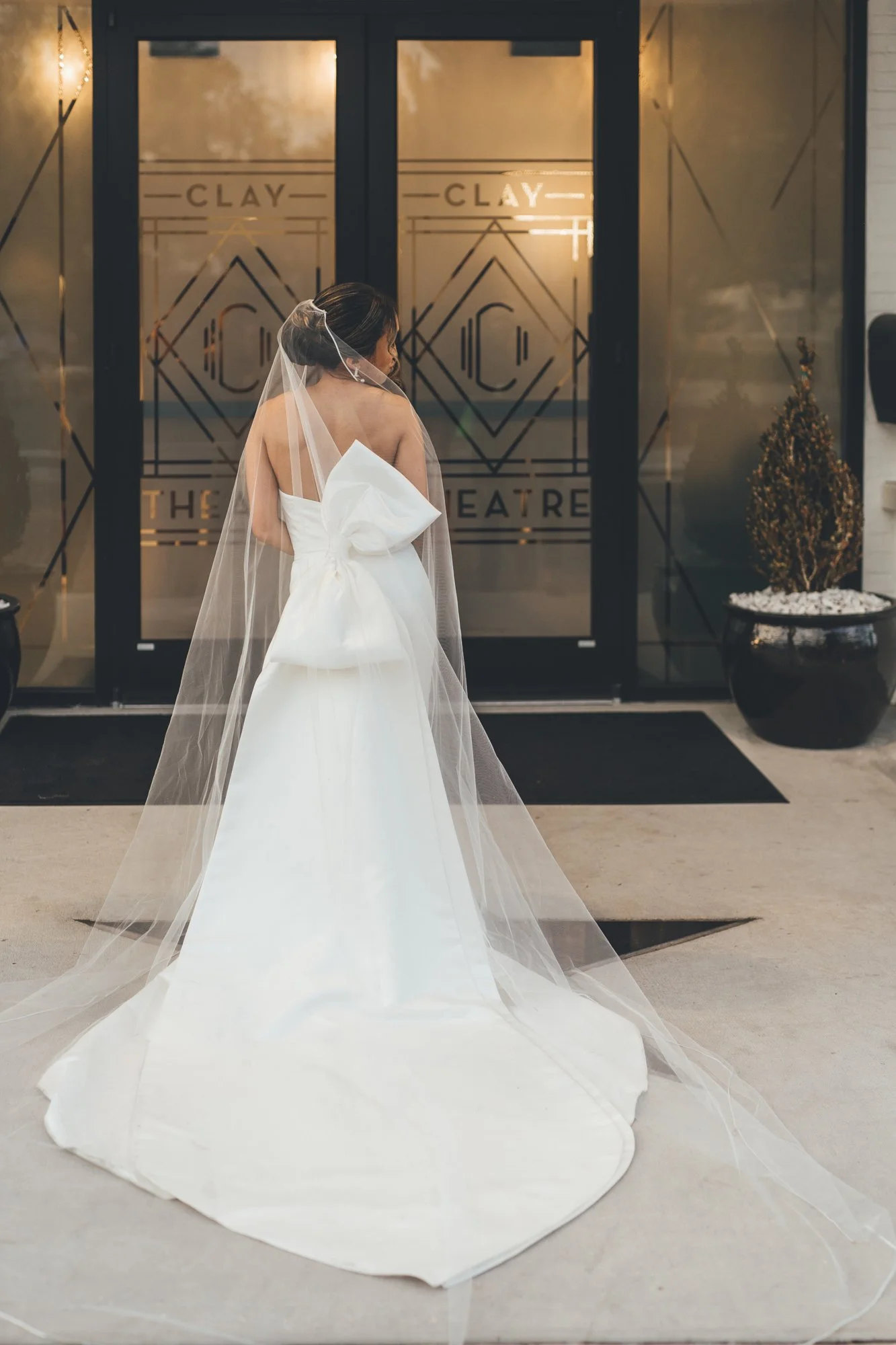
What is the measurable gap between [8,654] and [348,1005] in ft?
9.88

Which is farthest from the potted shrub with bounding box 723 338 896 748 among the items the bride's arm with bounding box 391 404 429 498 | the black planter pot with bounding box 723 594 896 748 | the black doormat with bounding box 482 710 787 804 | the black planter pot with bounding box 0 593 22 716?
the bride's arm with bounding box 391 404 429 498

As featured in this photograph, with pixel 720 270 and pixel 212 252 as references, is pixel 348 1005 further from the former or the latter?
pixel 720 270

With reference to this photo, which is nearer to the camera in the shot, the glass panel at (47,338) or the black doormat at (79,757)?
the black doormat at (79,757)

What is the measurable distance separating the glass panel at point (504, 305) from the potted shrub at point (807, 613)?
32.0 inches

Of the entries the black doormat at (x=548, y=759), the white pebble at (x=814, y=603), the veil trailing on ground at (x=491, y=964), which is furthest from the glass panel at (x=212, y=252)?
the veil trailing on ground at (x=491, y=964)

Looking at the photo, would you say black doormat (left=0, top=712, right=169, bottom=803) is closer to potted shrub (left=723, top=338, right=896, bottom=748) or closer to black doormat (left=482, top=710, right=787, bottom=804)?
black doormat (left=482, top=710, right=787, bottom=804)

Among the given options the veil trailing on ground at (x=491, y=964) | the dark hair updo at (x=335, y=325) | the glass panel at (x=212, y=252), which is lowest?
the veil trailing on ground at (x=491, y=964)

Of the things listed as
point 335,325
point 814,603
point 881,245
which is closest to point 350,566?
point 335,325

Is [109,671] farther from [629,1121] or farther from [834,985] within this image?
[629,1121]

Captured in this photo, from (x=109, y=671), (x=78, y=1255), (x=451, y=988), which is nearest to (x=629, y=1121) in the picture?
(x=451, y=988)

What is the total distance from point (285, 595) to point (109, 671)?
314 centimetres

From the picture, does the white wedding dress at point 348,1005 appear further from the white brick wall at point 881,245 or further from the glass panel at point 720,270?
Result: the white brick wall at point 881,245

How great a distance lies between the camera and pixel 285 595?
310 centimetres

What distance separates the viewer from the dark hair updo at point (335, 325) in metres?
2.92
